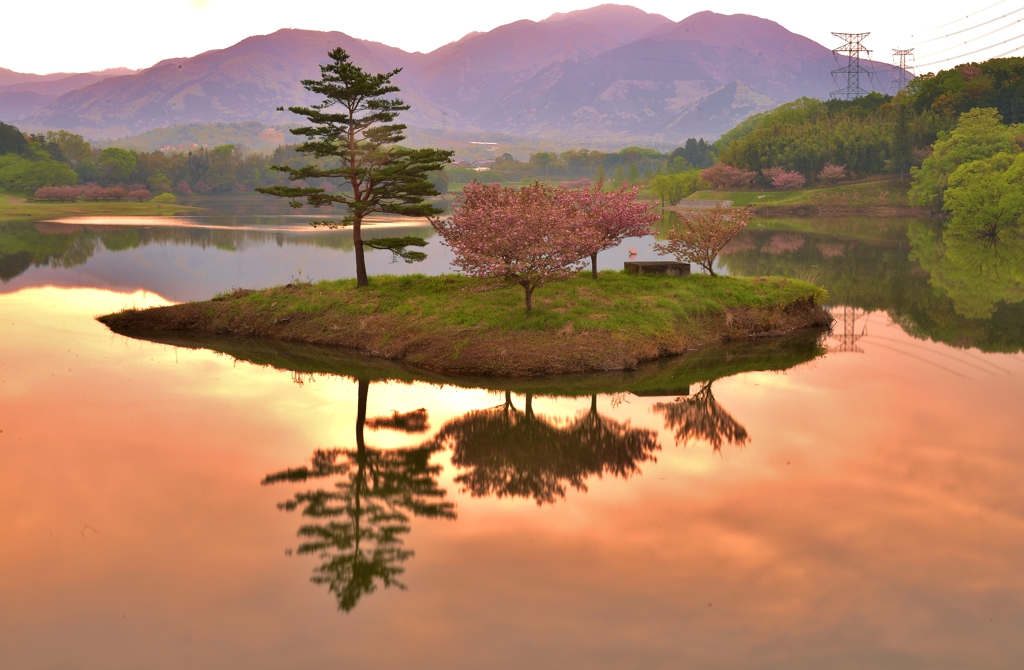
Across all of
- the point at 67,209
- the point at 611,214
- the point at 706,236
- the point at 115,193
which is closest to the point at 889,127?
the point at 706,236

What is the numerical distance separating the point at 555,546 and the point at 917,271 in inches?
2166

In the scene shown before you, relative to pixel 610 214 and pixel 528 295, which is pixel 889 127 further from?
pixel 528 295

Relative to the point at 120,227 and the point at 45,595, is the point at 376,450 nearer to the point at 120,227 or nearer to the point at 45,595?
the point at 45,595

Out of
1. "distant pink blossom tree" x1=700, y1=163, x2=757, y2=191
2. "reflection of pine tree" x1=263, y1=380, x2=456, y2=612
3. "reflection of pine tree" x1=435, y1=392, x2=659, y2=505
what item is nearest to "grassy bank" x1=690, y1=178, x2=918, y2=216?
"distant pink blossom tree" x1=700, y1=163, x2=757, y2=191

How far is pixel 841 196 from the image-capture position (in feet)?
477

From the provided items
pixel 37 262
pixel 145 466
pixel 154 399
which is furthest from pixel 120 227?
pixel 145 466

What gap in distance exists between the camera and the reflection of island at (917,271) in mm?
42250

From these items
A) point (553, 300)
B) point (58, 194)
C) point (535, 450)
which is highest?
point (58, 194)

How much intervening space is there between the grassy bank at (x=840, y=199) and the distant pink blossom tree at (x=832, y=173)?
7.60ft

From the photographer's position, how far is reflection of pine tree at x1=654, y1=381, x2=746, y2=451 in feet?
80.0

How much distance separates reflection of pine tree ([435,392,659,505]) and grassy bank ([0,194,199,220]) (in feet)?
439

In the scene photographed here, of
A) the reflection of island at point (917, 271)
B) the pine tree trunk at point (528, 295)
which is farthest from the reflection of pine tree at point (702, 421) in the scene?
the reflection of island at point (917, 271)

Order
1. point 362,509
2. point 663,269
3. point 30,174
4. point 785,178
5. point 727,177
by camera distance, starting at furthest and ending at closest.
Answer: point 30,174 < point 727,177 < point 785,178 < point 663,269 < point 362,509

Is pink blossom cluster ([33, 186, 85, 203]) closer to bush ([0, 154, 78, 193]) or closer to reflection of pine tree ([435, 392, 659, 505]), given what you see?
bush ([0, 154, 78, 193])
